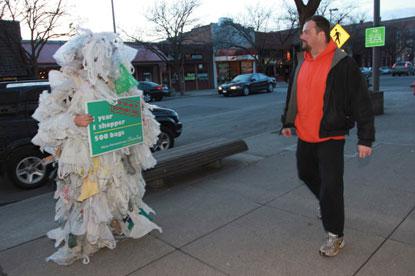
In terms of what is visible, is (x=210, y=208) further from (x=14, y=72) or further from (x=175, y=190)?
(x=14, y=72)

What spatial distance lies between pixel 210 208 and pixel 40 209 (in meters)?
2.16

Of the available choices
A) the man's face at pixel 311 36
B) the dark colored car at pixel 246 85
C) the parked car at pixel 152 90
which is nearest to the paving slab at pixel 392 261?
the man's face at pixel 311 36

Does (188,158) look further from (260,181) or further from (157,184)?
(260,181)

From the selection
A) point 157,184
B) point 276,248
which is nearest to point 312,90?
point 276,248

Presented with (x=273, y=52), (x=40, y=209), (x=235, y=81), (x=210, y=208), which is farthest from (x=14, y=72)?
(x=273, y=52)

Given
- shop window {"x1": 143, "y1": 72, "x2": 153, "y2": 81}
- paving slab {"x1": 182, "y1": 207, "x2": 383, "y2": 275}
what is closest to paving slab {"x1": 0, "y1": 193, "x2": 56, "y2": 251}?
paving slab {"x1": 182, "y1": 207, "x2": 383, "y2": 275}

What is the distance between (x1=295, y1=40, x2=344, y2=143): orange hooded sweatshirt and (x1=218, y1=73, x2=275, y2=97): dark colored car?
21005mm

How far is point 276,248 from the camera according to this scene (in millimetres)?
3363

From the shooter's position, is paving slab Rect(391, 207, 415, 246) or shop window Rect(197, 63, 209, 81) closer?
paving slab Rect(391, 207, 415, 246)

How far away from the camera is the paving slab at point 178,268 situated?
305 centimetres

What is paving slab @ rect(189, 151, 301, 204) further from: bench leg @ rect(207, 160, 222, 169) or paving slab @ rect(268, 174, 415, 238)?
bench leg @ rect(207, 160, 222, 169)

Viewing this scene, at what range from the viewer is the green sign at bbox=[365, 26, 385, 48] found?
1052cm

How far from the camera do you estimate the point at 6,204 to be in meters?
5.41

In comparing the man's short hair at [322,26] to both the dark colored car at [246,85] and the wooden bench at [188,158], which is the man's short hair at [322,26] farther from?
the dark colored car at [246,85]
